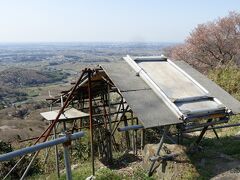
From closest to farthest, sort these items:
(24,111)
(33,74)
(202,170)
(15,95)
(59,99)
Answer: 1. (202,170)
2. (59,99)
3. (24,111)
4. (15,95)
5. (33,74)

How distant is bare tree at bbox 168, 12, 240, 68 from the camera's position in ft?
90.5

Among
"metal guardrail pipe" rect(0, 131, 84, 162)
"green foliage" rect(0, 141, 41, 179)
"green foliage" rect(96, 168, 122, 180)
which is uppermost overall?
"metal guardrail pipe" rect(0, 131, 84, 162)

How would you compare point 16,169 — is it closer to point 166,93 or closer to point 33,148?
point 166,93

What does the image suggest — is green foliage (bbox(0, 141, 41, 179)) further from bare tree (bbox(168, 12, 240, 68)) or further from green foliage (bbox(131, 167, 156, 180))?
bare tree (bbox(168, 12, 240, 68))

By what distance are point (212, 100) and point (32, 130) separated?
110ft

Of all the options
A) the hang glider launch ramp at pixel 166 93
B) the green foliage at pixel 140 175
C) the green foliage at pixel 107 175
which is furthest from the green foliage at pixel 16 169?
the hang glider launch ramp at pixel 166 93

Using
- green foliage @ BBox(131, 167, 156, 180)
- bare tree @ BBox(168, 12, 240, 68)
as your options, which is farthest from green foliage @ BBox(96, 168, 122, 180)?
bare tree @ BBox(168, 12, 240, 68)

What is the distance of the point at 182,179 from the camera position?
648 centimetres

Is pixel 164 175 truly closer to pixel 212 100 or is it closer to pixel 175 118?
pixel 175 118

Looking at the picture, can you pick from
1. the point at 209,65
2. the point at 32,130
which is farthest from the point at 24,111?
the point at 209,65

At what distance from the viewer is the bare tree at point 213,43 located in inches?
1086

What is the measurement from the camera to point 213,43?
28.3m

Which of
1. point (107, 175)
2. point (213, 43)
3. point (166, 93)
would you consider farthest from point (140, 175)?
point (213, 43)

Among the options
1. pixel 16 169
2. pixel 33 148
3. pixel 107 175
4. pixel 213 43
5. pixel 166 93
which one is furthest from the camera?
pixel 213 43
